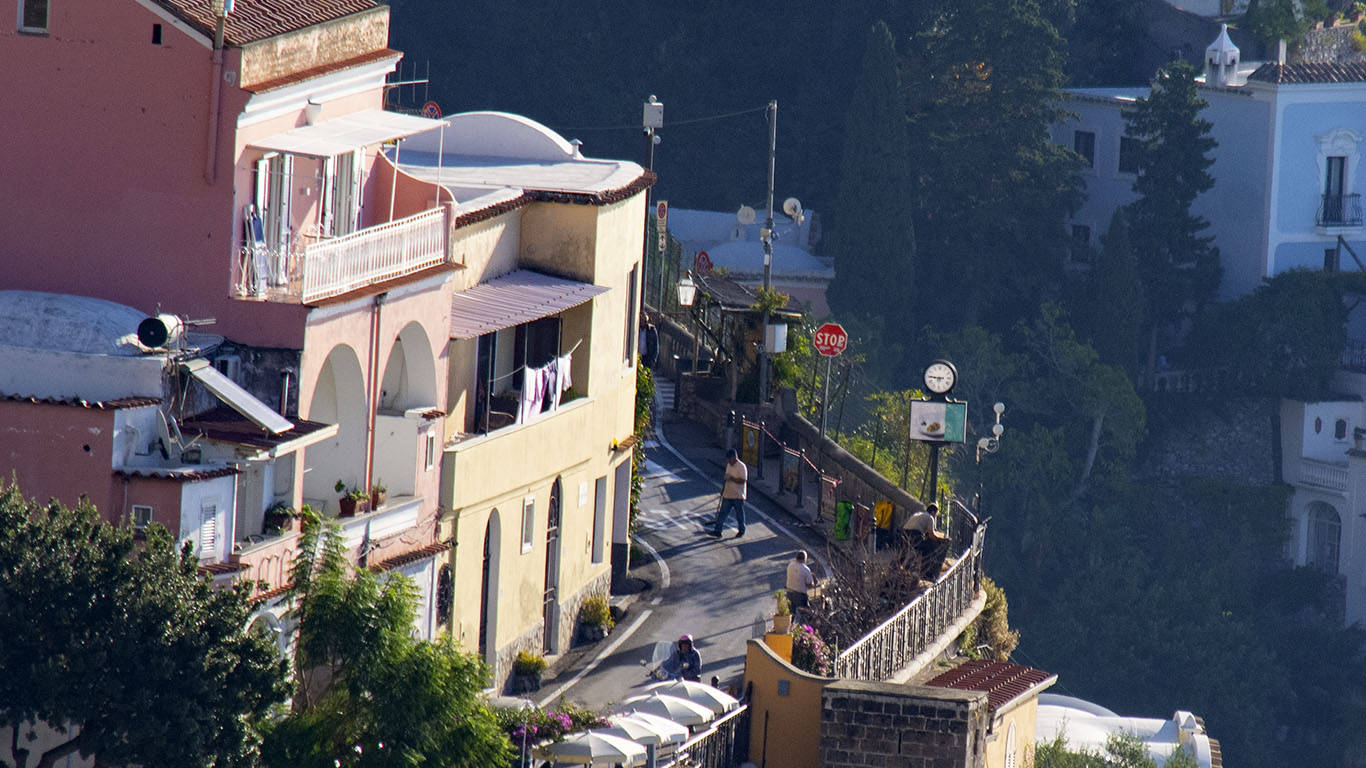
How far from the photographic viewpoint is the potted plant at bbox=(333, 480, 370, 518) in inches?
1125

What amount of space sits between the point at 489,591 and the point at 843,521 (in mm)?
9101

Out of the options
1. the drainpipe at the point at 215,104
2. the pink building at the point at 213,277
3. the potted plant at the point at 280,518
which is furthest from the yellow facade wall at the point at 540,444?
the drainpipe at the point at 215,104

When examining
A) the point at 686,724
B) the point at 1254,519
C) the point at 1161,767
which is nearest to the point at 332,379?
the point at 686,724

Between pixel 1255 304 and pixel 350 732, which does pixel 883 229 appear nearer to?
pixel 1255 304

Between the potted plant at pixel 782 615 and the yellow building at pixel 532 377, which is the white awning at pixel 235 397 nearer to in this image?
the yellow building at pixel 532 377

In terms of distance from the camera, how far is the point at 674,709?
27000 mm

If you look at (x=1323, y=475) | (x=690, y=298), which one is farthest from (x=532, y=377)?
(x=1323, y=475)

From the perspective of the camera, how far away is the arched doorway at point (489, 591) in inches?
1259

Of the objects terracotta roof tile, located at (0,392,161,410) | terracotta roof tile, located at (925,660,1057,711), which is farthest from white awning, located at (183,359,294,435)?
terracotta roof tile, located at (925,660,1057,711)

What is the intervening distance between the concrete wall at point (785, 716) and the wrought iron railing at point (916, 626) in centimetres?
93

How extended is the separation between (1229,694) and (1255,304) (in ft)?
45.2

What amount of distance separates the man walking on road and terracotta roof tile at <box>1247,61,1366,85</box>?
46038 mm

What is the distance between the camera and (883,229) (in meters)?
81.2

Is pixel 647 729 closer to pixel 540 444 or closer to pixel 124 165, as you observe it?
pixel 124 165
